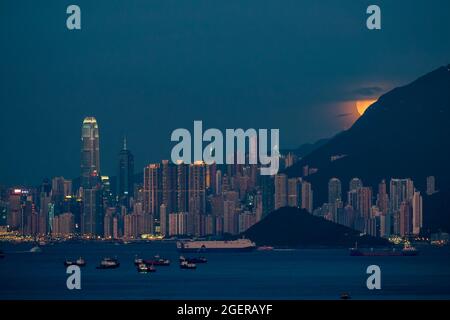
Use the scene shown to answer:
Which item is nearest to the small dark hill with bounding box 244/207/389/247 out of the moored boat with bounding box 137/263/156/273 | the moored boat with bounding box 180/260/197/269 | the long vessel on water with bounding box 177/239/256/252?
the long vessel on water with bounding box 177/239/256/252

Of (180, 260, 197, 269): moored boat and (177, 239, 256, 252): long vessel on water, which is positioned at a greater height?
(177, 239, 256, 252): long vessel on water

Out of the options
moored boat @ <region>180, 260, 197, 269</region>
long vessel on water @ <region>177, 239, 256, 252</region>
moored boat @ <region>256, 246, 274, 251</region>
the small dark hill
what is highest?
A: the small dark hill

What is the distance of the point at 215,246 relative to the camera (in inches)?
4109

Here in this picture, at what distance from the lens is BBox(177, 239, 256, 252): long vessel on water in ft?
342

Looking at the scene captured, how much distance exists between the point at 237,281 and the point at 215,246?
4599 cm

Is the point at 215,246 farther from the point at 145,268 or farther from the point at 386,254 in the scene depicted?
the point at 145,268

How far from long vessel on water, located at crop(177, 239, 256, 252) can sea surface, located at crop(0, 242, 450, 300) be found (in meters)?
15.8

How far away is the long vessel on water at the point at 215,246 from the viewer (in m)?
104

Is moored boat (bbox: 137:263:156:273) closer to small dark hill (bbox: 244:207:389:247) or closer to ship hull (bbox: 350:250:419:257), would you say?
ship hull (bbox: 350:250:419:257)

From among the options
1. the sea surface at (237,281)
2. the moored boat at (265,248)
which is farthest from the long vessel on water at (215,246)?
the sea surface at (237,281)

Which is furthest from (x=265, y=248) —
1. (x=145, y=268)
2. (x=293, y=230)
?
(x=145, y=268)

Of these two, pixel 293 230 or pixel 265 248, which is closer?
pixel 265 248

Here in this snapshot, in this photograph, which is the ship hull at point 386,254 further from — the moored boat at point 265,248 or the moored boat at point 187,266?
the moored boat at point 187,266
